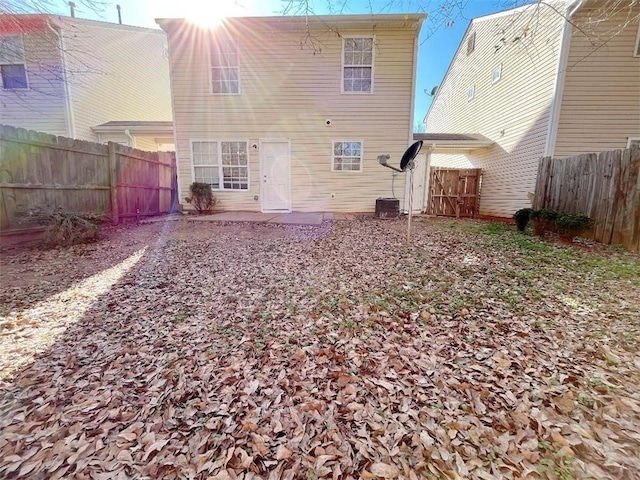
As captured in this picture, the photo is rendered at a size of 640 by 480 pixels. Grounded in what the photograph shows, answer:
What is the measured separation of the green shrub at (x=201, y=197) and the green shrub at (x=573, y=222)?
869cm

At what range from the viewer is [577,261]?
4.38m

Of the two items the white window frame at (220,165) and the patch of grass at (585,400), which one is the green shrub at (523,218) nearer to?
the patch of grass at (585,400)

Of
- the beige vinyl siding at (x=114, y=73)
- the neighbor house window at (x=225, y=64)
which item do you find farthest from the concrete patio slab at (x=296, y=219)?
the beige vinyl siding at (x=114, y=73)

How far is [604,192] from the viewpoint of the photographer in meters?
5.22

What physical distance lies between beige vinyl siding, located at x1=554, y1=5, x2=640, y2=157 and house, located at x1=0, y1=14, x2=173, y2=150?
11.8m

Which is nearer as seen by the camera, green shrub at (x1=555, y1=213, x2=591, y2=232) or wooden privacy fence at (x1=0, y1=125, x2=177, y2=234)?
wooden privacy fence at (x1=0, y1=125, x2=177, y2=234)

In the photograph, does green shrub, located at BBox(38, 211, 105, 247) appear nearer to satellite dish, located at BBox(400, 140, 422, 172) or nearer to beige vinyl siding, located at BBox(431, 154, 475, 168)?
satellite dish, located at BBox(400, 140, 422, 172)

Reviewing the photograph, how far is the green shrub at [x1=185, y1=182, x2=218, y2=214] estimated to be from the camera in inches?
352

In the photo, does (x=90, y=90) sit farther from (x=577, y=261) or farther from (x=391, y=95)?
(x=577, y=261)

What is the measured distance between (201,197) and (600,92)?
1119 cm

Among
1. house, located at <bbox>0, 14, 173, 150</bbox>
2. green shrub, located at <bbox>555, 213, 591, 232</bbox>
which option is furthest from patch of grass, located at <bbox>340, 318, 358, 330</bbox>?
house, located at <bbox>0, 14, 173, 150</bbox>

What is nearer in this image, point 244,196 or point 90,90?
point 244,196

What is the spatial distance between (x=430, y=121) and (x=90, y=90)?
16188 mm

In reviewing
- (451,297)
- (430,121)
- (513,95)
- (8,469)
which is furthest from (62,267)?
(430,121)
